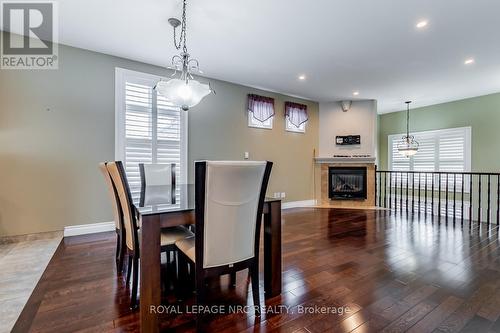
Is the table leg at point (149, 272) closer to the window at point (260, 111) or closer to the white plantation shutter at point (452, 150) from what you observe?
the window at point (260, 111)

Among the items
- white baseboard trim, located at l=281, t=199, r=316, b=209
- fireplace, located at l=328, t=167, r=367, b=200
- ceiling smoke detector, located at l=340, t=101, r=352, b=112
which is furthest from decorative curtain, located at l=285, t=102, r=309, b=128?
white baseboard trim, located at l=281, t=199, r=316, b=209

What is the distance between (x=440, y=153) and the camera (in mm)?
6617

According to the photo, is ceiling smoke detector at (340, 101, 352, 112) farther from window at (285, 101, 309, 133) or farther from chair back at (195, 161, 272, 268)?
chair back at (195, 161, 272, 268)

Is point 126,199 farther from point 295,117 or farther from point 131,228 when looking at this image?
point 295,117

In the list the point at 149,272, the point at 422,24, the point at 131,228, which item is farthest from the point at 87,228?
the point at 422,24

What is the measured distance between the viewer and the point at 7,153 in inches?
120

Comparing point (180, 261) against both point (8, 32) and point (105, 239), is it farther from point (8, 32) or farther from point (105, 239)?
point (8, 32)

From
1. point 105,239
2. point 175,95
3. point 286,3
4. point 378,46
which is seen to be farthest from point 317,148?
point 105,239

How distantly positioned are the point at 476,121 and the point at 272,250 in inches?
272

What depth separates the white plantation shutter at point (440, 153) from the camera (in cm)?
614

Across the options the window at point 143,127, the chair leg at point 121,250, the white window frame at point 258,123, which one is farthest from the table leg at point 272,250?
the white window frame at point 258,123

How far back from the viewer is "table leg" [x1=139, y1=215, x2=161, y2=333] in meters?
1.43

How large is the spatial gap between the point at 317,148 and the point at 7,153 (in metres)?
5.87

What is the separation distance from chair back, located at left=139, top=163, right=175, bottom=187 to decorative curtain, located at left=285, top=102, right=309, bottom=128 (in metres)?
3.34
